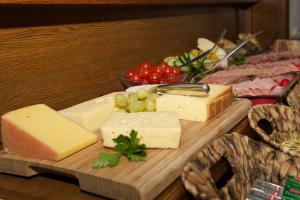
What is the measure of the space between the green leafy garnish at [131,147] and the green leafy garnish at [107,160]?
0.06ft

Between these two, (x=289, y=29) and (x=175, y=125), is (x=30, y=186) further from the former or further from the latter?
(x=289, y=29)

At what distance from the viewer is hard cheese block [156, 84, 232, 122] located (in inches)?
35.0

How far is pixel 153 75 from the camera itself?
1.23 meters

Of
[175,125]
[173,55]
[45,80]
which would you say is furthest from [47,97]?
[173,55]

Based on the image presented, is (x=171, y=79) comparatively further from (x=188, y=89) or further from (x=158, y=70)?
(x=188, y=89)

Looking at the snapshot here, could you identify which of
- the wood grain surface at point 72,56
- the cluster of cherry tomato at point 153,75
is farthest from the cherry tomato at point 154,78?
the wood grain surface at point 72,56

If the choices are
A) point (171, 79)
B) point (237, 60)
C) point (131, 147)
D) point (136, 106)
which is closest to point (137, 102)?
point (136, 106)

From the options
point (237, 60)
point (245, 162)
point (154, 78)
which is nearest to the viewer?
point (245, 162)

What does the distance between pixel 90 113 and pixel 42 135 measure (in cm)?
16

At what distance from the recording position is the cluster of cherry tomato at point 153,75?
1225 mm

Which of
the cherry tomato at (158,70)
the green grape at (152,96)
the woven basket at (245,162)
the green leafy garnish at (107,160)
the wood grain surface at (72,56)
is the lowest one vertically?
the woven basket at (245,162)

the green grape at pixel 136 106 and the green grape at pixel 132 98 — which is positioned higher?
the green grape at pixel 132 98

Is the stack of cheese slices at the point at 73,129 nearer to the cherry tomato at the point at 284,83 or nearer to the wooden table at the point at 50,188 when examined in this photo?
the wooden table at the point at 50,188

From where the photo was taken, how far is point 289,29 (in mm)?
2840
